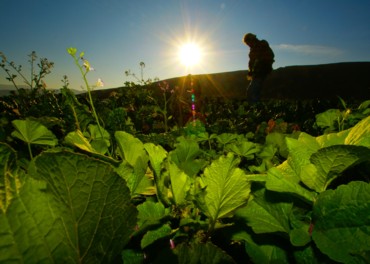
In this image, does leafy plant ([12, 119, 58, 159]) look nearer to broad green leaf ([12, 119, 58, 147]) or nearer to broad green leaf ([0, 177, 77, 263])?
broad green leaf ([12, 119, 58, 147])

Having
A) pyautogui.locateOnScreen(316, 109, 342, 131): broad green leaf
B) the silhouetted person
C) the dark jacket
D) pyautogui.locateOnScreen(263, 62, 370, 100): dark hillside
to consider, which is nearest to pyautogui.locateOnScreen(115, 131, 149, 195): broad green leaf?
pyautogui.locateOnScreen(316, 109, 342, 131): broad green leaf

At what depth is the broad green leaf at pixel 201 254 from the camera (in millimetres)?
365

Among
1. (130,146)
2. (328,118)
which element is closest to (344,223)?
(130,146)

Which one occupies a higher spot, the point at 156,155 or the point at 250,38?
the point at 250,38

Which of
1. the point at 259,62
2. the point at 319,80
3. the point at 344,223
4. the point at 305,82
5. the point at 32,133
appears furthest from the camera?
the point at 319,80

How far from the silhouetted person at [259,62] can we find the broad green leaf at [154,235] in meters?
10.0

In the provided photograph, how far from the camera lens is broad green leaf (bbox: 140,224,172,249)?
0.47 metres

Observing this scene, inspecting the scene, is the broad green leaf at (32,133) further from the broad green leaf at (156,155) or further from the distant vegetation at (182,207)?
the broad green leaf at (156,155)

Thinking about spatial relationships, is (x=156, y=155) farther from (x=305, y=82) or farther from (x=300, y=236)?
(x=305, y=82)

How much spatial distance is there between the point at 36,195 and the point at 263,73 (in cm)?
1079

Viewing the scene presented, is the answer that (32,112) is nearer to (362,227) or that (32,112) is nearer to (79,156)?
(79,156)

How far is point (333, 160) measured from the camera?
52 cm

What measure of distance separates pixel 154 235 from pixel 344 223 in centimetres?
32

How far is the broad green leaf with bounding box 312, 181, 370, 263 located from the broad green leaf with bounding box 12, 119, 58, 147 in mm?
737
